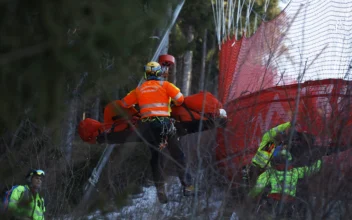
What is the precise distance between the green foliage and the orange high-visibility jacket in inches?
151

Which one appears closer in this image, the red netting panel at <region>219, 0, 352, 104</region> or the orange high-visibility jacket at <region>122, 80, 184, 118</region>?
the red netting panel at <region>219, 0, 352, 104</region>

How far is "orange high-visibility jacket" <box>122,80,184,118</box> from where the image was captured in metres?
6.64

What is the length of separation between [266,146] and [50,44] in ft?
11.2

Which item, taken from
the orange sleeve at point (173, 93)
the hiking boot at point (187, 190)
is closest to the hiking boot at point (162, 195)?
the hiking boot at point (187, 190)

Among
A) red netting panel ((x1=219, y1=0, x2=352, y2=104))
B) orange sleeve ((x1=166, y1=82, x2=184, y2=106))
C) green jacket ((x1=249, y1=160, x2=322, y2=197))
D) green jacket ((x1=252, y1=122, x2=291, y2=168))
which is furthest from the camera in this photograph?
orange sleeve ((x1=166, y1=82, x2=184, y2=106))

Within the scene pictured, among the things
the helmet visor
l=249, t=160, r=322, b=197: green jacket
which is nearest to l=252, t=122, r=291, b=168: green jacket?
l=249, t=160, r=322, b=197: green jacket

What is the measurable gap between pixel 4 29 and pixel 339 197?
7.39ft

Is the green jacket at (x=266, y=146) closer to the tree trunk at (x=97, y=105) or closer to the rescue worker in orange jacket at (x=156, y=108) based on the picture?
Answer: the rescue worker in orange jacket at (x=156, y=108)

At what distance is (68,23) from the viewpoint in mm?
2604

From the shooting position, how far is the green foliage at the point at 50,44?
102 inches

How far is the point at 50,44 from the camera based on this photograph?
2.59 metres

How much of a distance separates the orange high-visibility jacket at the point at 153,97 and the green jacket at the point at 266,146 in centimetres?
141

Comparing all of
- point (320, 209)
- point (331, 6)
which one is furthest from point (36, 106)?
point (331, 6)

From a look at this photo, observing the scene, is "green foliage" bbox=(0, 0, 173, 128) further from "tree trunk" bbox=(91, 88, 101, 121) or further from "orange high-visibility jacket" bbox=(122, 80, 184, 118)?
"orange high-visibility jacket" bbox=(122, 80, 184, 118)
